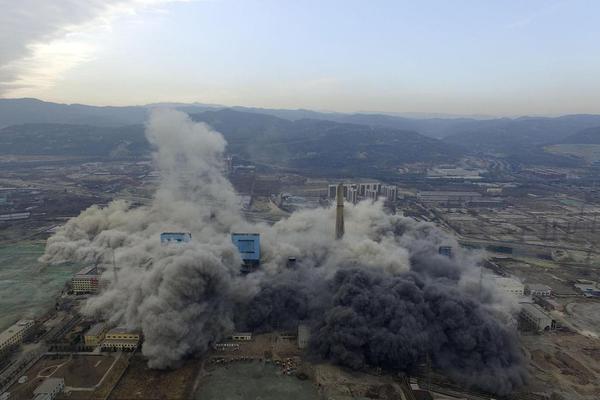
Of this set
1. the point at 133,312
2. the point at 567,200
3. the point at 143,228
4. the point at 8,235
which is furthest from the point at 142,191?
the point at 567,200

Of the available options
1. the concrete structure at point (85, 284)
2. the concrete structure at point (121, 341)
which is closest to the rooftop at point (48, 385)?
the concrete structure at point (121, 341)

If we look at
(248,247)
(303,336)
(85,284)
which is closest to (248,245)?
(248,247)

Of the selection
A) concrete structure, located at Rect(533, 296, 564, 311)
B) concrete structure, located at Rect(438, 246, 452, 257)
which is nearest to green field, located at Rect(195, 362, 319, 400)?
concrete structure, located at Rect(438, 246, 452, 257)

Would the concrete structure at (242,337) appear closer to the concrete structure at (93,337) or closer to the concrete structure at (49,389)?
the concrete structure at (93,337)

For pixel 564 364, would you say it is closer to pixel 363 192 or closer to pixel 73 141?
pixel 363 192

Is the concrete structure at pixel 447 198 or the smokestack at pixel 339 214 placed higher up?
the smokestack at pixel 339 214

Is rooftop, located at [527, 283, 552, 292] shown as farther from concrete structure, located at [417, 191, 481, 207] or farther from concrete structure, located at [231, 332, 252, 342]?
concrete structure, located at [417, 191, 481, 207]

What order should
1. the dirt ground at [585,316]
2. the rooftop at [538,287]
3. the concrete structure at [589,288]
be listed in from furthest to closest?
the concrete structure at [589,288] < the rooftop at [538,287] < the dirt ground at [585,316]
